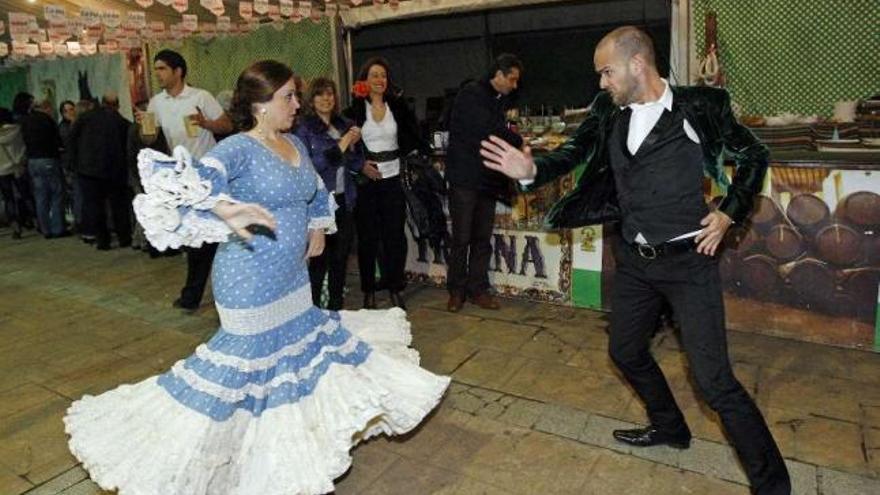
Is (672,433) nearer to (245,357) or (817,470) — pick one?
(817,470)

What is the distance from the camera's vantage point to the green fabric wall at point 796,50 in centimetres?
497

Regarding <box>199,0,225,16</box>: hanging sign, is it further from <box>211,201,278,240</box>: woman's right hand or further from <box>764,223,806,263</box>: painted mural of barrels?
<box>764,223,806,263</box>: painted mural of barrels

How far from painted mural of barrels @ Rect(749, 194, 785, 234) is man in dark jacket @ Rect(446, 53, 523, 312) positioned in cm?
179

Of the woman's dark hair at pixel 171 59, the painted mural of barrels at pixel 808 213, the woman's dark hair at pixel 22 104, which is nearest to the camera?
the painted mural of barrels at pixel 808 213

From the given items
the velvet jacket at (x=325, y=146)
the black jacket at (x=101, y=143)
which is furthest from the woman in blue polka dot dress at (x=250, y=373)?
the black jacket at (x=101, y=143)

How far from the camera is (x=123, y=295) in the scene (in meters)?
6.39

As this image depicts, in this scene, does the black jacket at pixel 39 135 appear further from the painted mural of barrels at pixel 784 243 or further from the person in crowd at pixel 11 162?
the painted mural of barrels at pixel 784 243

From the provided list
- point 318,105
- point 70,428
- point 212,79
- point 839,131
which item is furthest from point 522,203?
point 212,79

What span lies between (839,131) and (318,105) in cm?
396

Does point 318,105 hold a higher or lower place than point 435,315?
higher

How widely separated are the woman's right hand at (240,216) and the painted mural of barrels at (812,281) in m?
3.69

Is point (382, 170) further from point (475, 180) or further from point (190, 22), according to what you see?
point (190, 22)

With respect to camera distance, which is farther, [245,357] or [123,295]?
[123,295]

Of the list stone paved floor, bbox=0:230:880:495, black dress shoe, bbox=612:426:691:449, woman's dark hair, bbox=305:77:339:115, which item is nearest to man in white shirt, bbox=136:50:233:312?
stone paved floor, bbox=0:230:880:495
